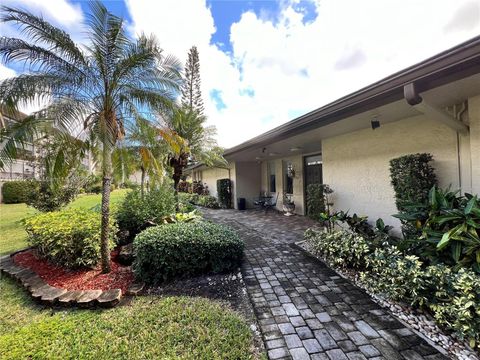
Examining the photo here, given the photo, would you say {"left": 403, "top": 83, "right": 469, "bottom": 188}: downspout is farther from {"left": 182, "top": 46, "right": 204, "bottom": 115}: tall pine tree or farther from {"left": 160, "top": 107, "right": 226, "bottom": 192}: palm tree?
{"left": 182, "top": 46, "right": 204, "bottom": 115}: tall pine tree

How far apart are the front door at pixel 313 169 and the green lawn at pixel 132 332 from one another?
7.29 metres

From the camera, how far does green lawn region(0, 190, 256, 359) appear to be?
7.73 ft

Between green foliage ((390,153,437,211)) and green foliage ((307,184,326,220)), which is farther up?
green foliage ((390,153,437,211))

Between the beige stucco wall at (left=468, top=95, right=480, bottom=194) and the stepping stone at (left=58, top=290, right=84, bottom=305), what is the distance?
634 centimetres

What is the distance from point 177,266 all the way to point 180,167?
577 centimetres

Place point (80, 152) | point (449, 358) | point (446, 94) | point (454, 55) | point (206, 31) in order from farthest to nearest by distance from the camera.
Answer: point (206, 31) → point (80, 152) → point (446, 94) → point (454, 55) → point (449, 358)

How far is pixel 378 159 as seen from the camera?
219 inches

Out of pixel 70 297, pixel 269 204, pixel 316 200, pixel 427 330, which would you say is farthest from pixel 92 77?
pixel 269 204

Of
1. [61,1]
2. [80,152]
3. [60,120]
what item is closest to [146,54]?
[61,1]

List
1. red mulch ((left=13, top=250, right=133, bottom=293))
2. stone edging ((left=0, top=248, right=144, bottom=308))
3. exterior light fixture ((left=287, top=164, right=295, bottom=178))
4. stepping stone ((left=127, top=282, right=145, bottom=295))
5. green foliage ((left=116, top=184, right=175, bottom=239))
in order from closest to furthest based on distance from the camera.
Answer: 1. stone edging ((left=0, top=248, right=144, bottom=308))
2. stepping stone ((left=127, top=282, right=145, bottom=295))
3. red mulch ((left=13, top=250, right=133, bottom=293))
4. green foliage ((left=116, top=184, right=175, bottom=239))
5. exterior light fixture ((left=287, top=164, right=295, bottom=178))

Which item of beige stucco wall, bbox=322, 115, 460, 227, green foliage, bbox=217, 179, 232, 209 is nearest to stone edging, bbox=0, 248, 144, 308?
beige stucco wall, bbox=322, 115, 460, 227

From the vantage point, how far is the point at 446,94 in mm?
3488

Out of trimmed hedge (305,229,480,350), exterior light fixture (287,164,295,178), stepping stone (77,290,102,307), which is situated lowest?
stepping stone (77,290,102,307)

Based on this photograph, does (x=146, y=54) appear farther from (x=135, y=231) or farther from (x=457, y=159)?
(x=457, y=159)
